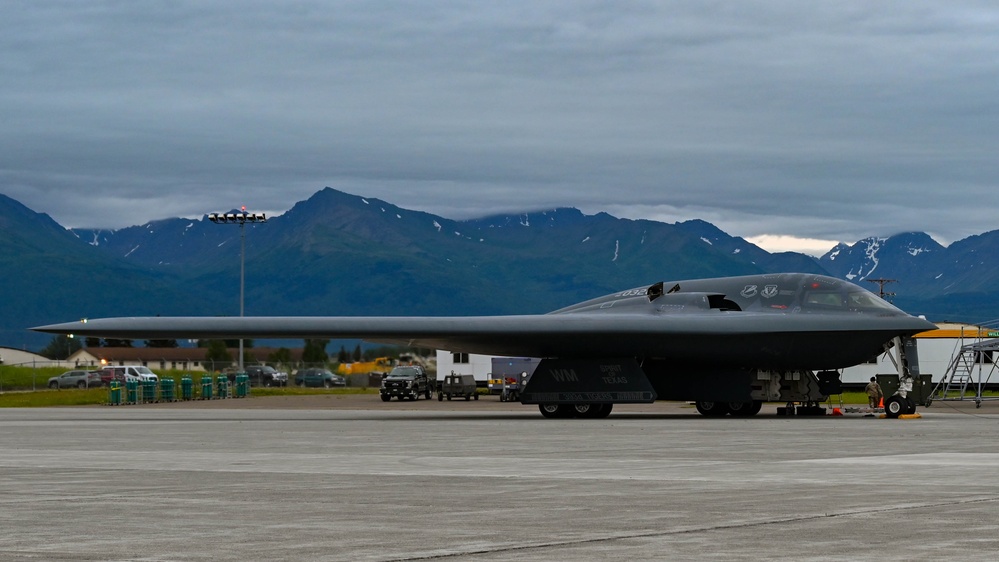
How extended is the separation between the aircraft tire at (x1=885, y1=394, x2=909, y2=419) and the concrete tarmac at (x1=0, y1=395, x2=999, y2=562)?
9341 mm

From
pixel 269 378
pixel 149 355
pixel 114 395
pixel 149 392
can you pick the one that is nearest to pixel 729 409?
pixel 114 395

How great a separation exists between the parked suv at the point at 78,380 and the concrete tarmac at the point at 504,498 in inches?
2916

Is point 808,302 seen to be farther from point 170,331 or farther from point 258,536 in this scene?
point 258,536

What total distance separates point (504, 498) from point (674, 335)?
70.9 ft

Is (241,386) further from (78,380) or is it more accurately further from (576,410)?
(576,410)

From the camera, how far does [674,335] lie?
34656mm

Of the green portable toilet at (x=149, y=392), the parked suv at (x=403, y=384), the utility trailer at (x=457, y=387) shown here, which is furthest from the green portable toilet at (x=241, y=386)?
the utility trailer at (x=457, y=387)

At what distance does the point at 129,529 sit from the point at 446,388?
58.6 meters

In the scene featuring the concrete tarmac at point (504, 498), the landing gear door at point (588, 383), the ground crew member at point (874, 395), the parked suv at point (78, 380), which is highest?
the parked suv at point (78, 380)

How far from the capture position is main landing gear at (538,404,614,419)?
36.5 metres

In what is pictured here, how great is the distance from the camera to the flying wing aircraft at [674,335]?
34344mm

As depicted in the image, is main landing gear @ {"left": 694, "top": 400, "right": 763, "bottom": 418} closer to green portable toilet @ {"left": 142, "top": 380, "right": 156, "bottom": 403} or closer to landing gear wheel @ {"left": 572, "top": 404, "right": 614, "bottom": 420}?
landing gear wheel @ {"left": 572, "top": 404, "right": 614, "bottom": 420}

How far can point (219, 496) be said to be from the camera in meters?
13.8

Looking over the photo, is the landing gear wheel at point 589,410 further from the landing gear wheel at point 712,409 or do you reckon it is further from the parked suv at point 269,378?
the parked suv at point 269,378
